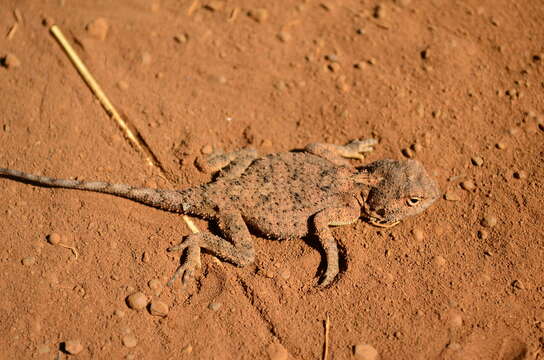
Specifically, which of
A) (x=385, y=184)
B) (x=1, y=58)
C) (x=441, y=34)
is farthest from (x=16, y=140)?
(x=441, y=34)

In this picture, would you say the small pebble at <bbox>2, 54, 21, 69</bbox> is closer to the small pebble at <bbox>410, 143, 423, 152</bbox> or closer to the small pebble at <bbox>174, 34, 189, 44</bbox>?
the small pebble at <bbox>174, 34, 189, 44</bbox>

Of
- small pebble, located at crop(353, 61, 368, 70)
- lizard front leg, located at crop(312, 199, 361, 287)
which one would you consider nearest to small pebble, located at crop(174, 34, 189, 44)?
small pebble, located at crop(353, 61, 368, 70)

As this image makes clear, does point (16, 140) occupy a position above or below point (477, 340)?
above

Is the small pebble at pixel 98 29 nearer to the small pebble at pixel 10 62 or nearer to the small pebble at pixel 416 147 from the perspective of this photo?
the small pebble at pixel 10 62

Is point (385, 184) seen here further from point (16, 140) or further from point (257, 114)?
point (16, 140)

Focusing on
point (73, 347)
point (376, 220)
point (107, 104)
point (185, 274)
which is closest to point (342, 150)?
point (376, 220)

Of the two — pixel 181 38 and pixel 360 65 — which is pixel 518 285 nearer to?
pixel 360 65
